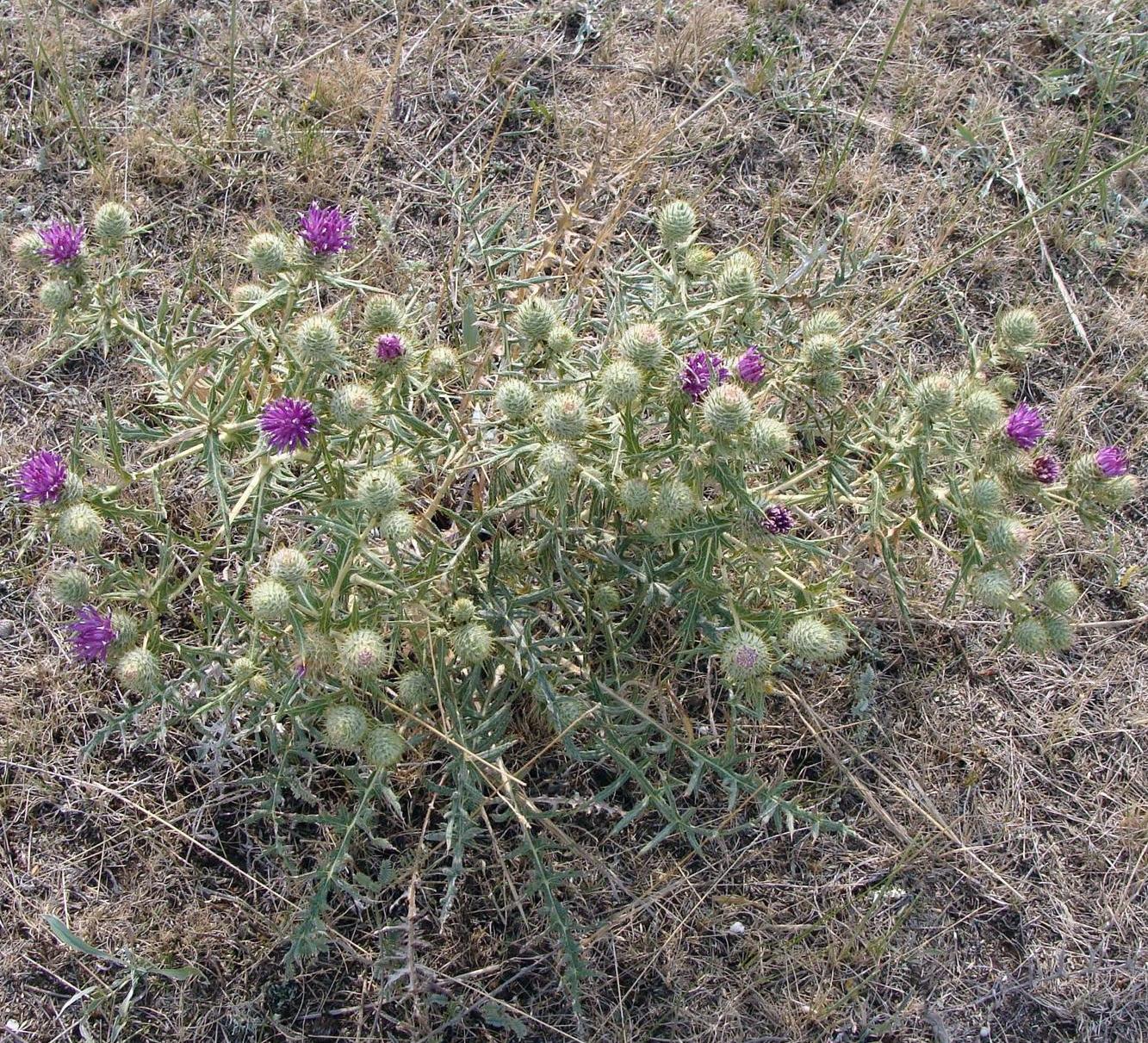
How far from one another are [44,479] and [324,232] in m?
0.92

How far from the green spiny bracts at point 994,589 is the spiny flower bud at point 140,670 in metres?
2.20

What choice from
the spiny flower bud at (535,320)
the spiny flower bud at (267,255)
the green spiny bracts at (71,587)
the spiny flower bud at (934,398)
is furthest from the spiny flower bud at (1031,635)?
the green spiny bracts at (71,587)

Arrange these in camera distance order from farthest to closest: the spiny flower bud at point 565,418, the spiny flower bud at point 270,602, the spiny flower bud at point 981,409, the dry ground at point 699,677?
the dry ground at point 699,677 < the spiny flower bud at point 981,409 < the spiny flower bud at point 565,418 < the spiny flower bud at point 270,602

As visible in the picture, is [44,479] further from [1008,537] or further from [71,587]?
[1008,537]

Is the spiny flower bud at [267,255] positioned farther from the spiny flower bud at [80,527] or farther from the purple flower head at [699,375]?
the purple flower head at [699,375]

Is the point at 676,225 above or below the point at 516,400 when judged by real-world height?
above

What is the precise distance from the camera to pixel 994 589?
275 cm

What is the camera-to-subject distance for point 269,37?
15.1 feet

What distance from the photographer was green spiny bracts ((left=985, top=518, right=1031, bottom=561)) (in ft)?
8.76

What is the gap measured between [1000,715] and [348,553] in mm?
2429

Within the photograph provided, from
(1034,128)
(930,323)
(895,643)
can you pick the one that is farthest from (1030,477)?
(1034,128)

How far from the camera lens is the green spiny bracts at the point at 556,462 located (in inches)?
95.8

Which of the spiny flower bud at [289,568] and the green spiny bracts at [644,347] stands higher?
the green spiny bracts at [644,347]

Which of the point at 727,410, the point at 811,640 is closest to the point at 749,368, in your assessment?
the point at 727,410
